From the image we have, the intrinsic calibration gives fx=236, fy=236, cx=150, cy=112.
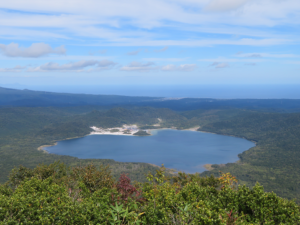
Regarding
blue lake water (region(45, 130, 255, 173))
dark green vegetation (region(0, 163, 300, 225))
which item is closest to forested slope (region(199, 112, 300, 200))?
blue lake water (region(45, 130, 255, 173))

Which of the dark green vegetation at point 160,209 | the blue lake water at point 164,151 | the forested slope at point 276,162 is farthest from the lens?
the blue lake water at point 164,151

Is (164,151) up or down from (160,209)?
down

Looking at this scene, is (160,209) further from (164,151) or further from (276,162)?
(164,151)

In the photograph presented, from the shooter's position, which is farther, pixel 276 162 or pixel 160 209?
pixel 276 162

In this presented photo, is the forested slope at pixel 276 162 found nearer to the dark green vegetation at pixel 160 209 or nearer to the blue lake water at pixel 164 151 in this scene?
the blue lake water at pixel 164 151

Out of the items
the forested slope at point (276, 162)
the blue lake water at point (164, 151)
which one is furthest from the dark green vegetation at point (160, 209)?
the blue lake water at point (164, 151)

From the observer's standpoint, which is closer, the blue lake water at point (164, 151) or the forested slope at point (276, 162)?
the forested slope at point (276, 162)

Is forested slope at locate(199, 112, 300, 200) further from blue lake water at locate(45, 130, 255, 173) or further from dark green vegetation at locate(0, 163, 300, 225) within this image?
dark green vegetation at locate(0, 163, 300, 225)

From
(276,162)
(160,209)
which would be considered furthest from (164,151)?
(160,209)
